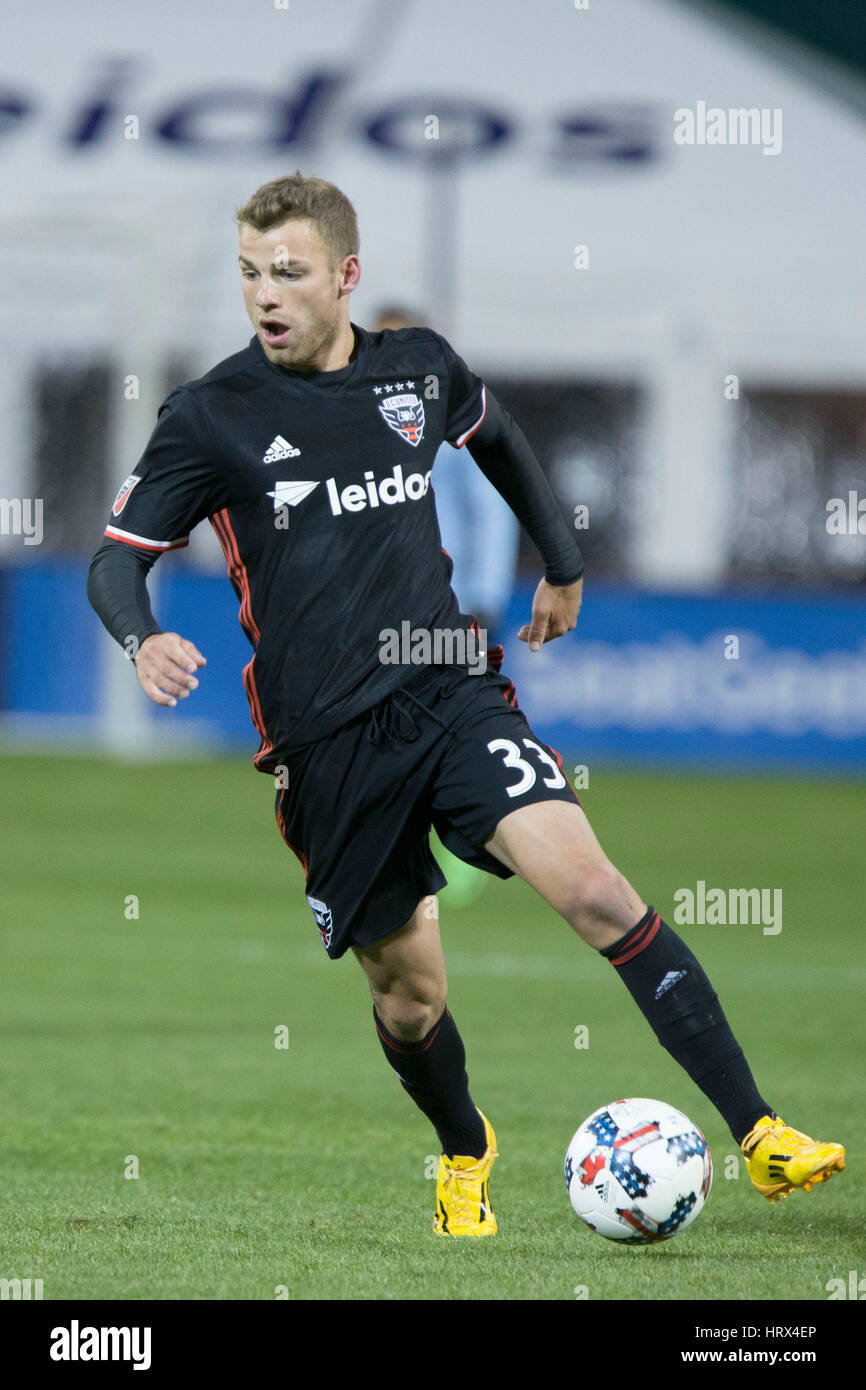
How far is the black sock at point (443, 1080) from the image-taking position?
4.62 m

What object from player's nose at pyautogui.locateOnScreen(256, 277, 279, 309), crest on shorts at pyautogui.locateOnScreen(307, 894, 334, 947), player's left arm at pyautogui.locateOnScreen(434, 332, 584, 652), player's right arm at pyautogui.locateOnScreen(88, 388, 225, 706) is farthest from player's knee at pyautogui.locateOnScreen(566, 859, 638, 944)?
player's nose at pyautogui.locateOnScreen(256, 277, 279, 309)

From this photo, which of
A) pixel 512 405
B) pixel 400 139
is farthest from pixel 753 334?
pixel 400 139

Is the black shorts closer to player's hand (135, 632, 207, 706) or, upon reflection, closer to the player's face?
player's hand (135, 632, 207, 706)

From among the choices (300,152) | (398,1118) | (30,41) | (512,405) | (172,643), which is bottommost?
(398,1118)

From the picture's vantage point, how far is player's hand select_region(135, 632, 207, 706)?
12.7 ft

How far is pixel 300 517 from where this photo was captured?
170 inches

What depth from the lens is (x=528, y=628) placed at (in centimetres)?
480

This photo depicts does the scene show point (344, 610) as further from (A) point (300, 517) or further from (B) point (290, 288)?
(B) point (290, 288)

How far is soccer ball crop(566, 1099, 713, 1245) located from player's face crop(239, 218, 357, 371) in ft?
5.99

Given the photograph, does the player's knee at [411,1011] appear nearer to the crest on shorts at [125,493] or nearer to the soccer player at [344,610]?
the soccer player at [344,610]

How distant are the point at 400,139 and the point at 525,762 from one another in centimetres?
1926

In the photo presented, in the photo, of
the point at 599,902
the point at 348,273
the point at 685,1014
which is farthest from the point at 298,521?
the point at 685,1014

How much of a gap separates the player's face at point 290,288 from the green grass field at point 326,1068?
196cm

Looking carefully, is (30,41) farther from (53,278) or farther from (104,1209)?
(104,1209)
